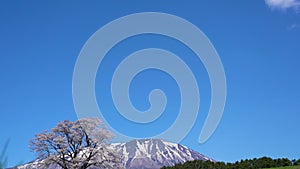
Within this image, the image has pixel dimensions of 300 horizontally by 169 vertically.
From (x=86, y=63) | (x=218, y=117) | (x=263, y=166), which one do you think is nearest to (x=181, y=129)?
(x=218, y=117)

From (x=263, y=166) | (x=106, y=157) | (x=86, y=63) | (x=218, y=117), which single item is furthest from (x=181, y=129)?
(x=263, y=166)

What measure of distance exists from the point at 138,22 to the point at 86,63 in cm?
405

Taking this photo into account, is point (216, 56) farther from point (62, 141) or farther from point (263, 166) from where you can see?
point (263, 166)

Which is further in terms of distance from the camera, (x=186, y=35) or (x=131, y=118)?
(x=186, y=35)

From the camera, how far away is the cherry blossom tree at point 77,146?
54875mm

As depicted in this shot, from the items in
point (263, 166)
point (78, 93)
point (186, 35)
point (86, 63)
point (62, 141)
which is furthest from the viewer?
point (263, 166)

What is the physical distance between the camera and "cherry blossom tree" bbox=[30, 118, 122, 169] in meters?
54.9

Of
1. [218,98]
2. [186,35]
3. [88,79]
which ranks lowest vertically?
[218,98]

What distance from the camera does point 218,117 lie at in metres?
22.6

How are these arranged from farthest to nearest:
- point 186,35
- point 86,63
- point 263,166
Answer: point 263,166, point 186,35, point 86,63

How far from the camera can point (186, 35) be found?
84.4 ft

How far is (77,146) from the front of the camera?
Answer: 55281mm

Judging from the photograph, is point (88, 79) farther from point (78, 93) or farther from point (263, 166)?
point (263, 166)

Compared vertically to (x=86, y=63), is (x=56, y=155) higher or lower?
higher
